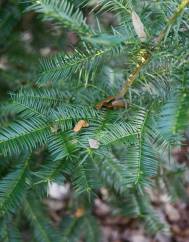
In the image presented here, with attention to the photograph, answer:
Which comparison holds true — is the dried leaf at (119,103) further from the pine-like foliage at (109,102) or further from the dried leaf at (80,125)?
the dried leaf at (80,125)

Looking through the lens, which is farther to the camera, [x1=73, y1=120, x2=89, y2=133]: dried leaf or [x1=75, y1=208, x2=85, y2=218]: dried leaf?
[x1=75, y1=208, x2=85, y2=218]: dried leaf

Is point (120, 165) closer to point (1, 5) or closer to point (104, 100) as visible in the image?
point (104, 100)

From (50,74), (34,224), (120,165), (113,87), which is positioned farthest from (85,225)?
(50,74)

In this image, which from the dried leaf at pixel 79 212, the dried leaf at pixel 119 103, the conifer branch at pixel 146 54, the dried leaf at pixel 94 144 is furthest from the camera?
the dried leaf at pixel 79 212

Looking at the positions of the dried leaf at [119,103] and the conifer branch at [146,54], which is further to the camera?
the dried leaf at [119,103]

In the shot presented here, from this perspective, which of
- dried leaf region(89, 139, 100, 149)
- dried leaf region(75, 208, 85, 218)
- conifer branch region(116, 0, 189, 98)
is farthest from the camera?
dried leaf region(75, 208, 85, 218)

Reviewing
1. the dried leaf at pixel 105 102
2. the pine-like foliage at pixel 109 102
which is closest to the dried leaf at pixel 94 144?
the pine-like foliage at pixel 109 102

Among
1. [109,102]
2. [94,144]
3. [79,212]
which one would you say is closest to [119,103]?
[109,102]

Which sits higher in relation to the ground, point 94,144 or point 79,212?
point 94,144

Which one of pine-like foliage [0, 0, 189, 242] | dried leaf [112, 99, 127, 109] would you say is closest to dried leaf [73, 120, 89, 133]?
pine-like foliage [0, 0, 189, 242]

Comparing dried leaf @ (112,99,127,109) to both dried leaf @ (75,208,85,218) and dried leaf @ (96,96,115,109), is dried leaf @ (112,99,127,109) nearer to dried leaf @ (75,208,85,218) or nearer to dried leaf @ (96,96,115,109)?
dried leaf @ (96,96,115,109)

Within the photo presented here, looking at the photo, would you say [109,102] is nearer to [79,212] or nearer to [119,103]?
[119,103]
